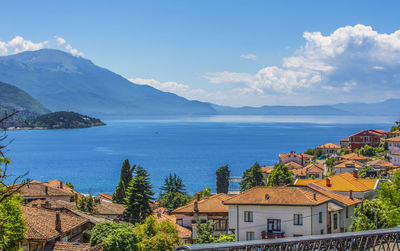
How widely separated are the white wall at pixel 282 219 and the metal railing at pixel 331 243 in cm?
1133

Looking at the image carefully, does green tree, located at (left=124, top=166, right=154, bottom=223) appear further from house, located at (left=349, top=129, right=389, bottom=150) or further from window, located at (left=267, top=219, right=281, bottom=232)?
house, located at (left=349, top=129, right=389, bottom=150)

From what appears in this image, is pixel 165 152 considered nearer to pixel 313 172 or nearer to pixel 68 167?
pixel 68 167

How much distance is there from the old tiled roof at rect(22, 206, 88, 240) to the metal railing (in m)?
15.0

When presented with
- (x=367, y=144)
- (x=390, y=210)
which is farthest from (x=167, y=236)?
(x=367, y=144)

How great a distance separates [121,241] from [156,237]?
291cm

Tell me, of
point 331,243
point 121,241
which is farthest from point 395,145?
point 331,243

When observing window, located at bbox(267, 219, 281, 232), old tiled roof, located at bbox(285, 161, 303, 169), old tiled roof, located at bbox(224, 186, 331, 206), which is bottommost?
old tiled roof, located at bbox(285, 161, 303, 169)

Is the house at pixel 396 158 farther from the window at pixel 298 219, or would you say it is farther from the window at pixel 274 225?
the window at pixel 274 225

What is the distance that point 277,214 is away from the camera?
90.4 ft

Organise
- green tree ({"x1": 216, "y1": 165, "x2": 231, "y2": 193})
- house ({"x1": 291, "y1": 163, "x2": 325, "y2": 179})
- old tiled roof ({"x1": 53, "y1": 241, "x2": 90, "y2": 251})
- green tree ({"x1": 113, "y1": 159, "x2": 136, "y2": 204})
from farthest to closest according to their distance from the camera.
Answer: green tree ({"x1": 216, "y1": 165, "x2": 231, "y2": 193}) < house ({"x1": 291, "y1": 163, "x2": 325, "y2": 179}) < green tree ({"x1": 113, "y1": 159, "x2": 136, "y2": 204}) < old tiled roof ({"x1": 53, "y1": 241, "x2": 90, "y2": 251})

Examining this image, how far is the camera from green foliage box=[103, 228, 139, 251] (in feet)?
76.4

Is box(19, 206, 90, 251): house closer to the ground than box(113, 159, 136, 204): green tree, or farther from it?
farther from it

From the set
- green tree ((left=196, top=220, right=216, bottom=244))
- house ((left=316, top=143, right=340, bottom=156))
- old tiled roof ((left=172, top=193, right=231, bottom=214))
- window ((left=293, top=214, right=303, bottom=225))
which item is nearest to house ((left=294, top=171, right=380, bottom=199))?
old tiled roof ((left=172, top=193, right=231, bottom=214))

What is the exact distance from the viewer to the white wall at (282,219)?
2697cm
